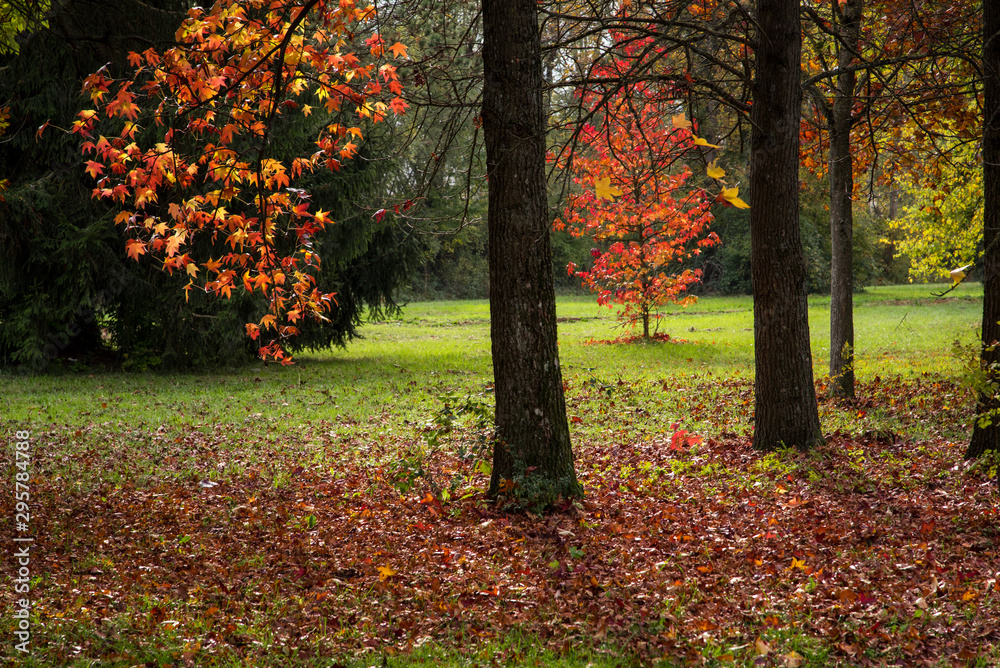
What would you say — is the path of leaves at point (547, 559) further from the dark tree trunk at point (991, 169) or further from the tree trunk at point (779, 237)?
the dark tree trunk at point (991, 169)

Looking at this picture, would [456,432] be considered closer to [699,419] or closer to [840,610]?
[699,419]

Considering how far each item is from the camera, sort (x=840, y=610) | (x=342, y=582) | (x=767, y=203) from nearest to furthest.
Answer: (x=840, y=610) → (x=342, y=582) → (x=767, y=203)

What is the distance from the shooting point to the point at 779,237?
6.60 m

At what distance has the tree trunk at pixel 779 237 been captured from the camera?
6.50 m

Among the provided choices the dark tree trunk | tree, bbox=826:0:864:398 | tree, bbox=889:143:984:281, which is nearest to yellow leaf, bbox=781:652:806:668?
the dark tree trunk

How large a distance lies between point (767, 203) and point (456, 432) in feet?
13.6

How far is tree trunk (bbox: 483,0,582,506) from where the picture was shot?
5066mm

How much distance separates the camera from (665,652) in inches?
137

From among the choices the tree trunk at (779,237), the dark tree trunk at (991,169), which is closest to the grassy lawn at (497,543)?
the tree trunk at (779,237)

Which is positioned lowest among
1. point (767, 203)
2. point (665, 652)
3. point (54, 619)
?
point (665, 652)

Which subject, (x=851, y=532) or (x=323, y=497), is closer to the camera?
(x=851, y=532)

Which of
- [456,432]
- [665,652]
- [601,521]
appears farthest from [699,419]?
[665,652]

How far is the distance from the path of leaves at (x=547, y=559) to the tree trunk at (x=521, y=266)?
0.43m

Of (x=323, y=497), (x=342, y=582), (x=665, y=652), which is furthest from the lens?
(x=323, y=497)
